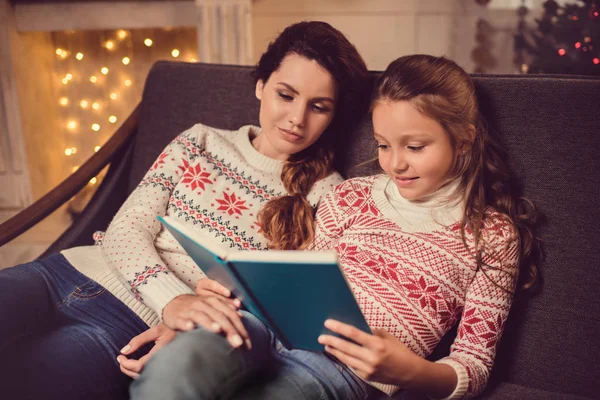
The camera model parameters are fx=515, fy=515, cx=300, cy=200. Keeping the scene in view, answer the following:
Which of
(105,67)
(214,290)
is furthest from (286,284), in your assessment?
(105,67)

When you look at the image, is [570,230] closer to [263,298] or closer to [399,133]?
[399,133]

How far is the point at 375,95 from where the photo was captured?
100 centimetres

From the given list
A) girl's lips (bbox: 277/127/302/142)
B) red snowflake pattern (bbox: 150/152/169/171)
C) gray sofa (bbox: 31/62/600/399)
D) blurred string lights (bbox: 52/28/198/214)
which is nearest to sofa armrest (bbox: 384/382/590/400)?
gray sofa (bbox: 31/62/600/399)

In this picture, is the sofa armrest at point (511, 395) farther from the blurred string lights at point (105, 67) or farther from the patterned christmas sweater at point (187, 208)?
the blurred string lights at point (105, 67)

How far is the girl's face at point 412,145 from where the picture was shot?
920 mm

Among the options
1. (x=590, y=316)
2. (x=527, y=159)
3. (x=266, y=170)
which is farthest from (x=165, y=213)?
(x=590, y=316)

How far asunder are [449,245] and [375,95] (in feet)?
1.05

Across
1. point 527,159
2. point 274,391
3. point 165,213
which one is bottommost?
point 274,391

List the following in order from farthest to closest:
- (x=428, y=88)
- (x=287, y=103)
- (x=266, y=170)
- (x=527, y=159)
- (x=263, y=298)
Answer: (x=266, y=170), (x=287, y=103), (x=527, y=159), (x=428, y=88), (x=263, y=298)

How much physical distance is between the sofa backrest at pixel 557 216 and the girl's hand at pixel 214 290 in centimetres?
58

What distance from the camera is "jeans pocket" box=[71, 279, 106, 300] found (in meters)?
1.12

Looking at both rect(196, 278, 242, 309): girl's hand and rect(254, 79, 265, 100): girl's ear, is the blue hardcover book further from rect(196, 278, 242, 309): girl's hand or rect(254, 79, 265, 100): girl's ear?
rect(254, 79, 265, 100): girl's ear

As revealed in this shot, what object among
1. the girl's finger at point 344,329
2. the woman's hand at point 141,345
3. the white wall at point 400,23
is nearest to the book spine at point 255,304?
the girl's finger at point 344,329

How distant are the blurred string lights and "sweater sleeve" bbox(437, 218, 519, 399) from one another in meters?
2.47
